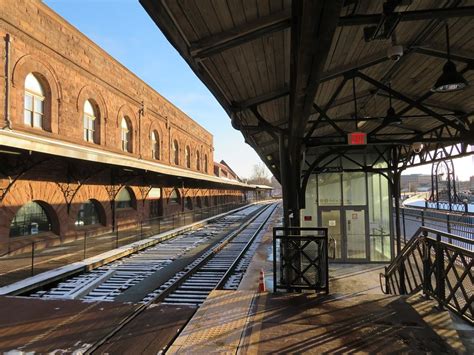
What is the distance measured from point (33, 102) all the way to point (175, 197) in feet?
55.6

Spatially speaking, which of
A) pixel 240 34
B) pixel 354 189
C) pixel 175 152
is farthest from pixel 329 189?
pixel 175 152

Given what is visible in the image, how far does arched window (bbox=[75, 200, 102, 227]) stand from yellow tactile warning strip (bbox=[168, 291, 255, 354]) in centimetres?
1305

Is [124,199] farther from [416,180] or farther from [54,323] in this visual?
[416,180]

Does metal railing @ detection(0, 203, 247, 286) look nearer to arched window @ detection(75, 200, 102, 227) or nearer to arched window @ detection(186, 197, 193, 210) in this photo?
arched window @ detection(75, 200, 102, 227)

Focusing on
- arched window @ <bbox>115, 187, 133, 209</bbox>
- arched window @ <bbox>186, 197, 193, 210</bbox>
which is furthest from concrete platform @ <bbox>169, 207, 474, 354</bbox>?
arched window @ <bbox>186, 197, 193, 210</bbox>

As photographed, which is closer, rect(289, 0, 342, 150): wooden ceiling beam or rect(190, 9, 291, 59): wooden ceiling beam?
rect(289, 0, 342, 150): wooden ceiling beam

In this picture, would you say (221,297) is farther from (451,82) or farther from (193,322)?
(451,82)

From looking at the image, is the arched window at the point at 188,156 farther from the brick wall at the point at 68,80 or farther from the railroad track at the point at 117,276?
the railroad track at the point at 117,276

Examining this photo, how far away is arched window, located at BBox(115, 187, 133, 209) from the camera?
20266 mm

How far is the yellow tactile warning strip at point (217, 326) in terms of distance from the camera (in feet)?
13.2

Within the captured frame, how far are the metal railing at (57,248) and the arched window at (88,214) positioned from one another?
16.4 inches

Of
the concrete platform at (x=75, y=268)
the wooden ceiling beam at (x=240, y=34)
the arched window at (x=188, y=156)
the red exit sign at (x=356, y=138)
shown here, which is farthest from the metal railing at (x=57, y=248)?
the arched window at (x=188, y=156)

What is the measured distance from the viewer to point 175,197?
30359mm

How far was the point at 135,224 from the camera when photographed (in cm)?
2148
